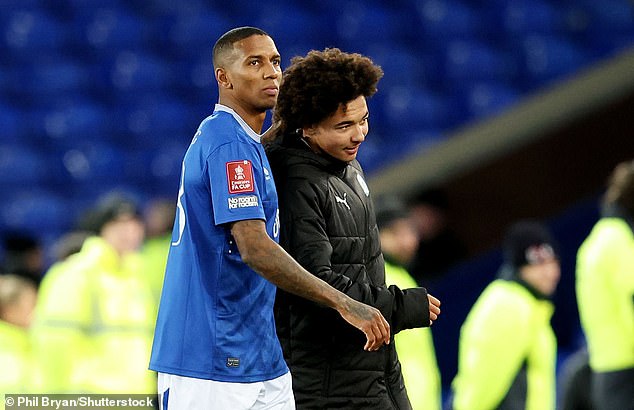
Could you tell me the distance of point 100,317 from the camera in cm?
605

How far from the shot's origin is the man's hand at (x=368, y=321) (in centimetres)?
326

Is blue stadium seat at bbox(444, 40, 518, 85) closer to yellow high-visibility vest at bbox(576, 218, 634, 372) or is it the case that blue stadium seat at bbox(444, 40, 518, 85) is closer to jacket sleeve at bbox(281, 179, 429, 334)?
yellow high-visibility vest at bbox(576, 218, 634, 372)

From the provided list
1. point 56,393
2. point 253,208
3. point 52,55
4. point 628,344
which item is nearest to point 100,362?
point 56,393

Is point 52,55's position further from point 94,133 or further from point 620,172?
point 620,172

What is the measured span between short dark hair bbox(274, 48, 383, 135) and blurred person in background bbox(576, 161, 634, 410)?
2.64 m

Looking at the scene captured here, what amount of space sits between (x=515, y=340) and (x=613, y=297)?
0.51 metres

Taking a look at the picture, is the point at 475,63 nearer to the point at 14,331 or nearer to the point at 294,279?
the point at 14,331

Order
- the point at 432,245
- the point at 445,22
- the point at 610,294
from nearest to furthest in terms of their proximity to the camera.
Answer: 1. the point at 610,294
2. the point at 432,245
3. the point at 445,22

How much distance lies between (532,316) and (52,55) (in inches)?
257

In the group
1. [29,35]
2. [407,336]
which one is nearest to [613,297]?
[407,336]

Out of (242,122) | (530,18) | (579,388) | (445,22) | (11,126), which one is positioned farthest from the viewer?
(530,18)

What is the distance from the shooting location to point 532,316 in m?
6.15

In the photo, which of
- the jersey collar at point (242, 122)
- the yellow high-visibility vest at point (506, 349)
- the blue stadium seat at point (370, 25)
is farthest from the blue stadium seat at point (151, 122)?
the jersey collar at point (242, 122)

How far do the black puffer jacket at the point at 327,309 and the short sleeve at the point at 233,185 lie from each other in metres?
0.24
